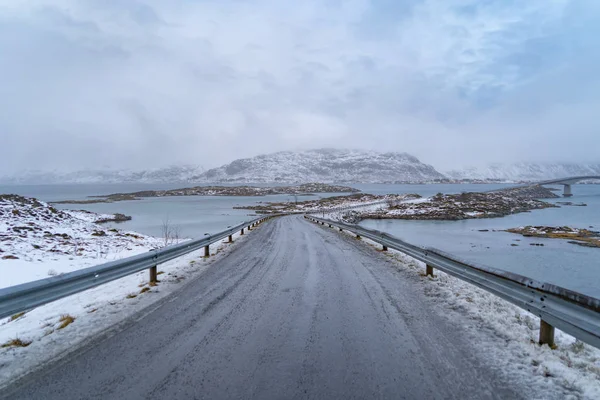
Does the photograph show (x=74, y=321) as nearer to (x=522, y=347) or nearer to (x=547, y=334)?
(x=522, y=347)

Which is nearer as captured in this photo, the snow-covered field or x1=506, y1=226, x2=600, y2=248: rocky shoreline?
the snow-covered field

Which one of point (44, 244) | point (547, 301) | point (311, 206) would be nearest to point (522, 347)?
point (547, 301)

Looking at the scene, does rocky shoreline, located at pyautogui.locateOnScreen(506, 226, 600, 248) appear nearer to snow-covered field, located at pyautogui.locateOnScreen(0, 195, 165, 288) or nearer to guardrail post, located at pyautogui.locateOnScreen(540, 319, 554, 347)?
guardrail post, located at pyautogui.locateOnScreen(540, 319, 554, 347)

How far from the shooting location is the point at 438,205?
220 feet

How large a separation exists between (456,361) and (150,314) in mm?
4911

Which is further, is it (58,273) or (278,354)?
(58,273)

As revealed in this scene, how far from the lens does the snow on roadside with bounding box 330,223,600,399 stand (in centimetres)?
370

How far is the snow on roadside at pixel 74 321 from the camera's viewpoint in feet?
14.2

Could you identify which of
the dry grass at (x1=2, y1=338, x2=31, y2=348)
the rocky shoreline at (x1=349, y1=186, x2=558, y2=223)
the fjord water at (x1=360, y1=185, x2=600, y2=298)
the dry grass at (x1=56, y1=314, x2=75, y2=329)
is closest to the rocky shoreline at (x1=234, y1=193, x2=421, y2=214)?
the rocky shoreline at (x1=349, y1=186, x2=558, y2=223)

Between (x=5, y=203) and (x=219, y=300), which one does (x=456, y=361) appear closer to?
(x=219, y=300)

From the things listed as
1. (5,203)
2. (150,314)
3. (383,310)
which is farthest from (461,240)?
(5,203)

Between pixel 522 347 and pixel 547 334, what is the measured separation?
1.38ft

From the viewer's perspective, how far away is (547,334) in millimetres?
4668

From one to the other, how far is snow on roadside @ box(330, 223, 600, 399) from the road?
0.97 feet
